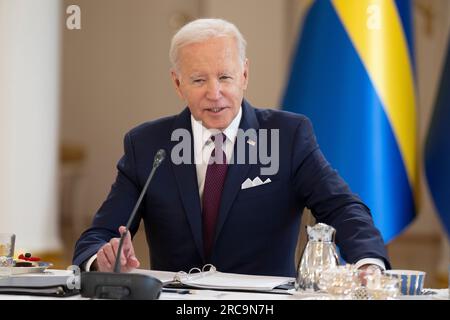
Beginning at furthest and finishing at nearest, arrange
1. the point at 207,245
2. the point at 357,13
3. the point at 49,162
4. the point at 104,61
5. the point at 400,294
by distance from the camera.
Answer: the point at 104,61 < the point at 49,162 < the point at 357,13 < the point at 207,245 < the point at 400,294

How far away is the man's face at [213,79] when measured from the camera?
7.87ft

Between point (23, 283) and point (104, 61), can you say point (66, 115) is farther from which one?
point (23, 283)

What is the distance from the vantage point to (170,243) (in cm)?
245

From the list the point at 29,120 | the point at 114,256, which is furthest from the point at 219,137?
the point at 29,120

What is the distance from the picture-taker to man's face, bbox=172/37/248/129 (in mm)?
2398

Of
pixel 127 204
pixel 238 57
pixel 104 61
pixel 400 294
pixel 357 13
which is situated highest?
pixel 104 61

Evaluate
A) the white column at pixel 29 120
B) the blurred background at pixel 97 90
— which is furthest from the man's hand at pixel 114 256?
the white column at pixel 29 120

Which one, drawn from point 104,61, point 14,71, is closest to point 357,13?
point 14,71

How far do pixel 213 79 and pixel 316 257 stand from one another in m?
0.79

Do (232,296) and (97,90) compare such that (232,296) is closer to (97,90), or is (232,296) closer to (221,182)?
(221,182)

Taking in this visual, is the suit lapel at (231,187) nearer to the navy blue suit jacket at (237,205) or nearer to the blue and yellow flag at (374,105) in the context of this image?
the navy blue suit jacket at (237,205)

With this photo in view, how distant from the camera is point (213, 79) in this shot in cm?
240

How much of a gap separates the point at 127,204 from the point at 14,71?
389 centimetres

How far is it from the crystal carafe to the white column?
14.2 feet
